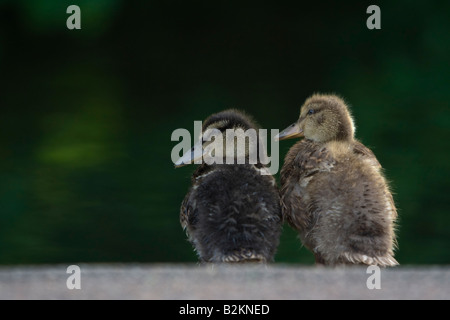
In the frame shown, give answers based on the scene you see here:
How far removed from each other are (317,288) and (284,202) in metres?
1.39

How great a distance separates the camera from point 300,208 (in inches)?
202

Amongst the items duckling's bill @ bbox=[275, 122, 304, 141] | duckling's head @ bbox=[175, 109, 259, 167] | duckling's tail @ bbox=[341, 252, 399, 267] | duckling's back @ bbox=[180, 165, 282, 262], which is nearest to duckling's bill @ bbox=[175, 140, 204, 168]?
duckling's head @ bbox=[175, 109, 259, 167]

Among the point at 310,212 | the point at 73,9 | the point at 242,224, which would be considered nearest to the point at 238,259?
the point at 242,224

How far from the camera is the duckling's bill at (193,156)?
528 cm

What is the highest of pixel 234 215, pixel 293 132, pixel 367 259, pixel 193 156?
pixel 293 132

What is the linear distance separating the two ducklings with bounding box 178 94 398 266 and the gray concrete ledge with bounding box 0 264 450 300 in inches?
22.7

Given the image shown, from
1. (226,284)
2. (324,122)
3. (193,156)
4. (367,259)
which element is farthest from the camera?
(324,122)

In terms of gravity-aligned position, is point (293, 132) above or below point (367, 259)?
above

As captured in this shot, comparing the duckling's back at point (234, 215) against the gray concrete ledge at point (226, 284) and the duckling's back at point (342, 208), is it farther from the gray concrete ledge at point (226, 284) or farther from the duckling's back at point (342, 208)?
the gray concrete ledge at point (226, 284)

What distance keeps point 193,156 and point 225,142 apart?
200 mm

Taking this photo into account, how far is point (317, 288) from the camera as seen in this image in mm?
3887

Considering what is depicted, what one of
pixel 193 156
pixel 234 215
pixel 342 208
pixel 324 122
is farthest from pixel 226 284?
pixel 324 122

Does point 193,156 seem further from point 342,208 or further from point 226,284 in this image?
point 226,284

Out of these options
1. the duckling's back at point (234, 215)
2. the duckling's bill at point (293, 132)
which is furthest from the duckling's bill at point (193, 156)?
Result: the duckling's bill at point (293, 132)
